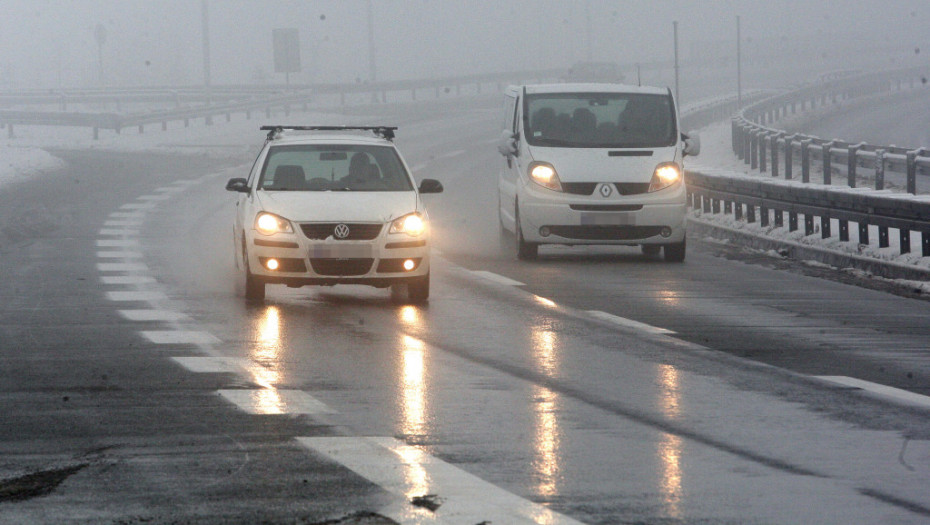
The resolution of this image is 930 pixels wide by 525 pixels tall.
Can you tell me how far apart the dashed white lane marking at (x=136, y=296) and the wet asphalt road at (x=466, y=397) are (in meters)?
0.05

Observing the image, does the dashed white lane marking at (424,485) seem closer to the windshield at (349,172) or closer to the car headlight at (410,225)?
the car headlight at (410,225)

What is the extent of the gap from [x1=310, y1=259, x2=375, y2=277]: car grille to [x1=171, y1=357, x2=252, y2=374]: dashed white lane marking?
3.38 m

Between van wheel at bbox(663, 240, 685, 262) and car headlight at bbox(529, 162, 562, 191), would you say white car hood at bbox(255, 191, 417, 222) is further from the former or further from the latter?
van wheel at bbox(663, 240, 685, 262)

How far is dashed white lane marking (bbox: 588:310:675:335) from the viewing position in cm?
1290

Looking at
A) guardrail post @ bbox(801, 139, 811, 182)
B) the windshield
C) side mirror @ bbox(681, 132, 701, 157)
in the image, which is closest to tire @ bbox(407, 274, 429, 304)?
the windshield

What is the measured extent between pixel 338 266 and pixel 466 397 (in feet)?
16.9

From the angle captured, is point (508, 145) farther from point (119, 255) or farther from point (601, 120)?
point (119, 255)

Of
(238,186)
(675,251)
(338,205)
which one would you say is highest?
(238,186)

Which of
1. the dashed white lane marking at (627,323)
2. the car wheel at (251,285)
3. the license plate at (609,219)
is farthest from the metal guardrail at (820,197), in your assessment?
the car wheel at (251,285)

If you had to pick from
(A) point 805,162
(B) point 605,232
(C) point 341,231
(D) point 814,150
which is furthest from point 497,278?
(D) point 814,150

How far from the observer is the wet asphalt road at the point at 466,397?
692 centimetres

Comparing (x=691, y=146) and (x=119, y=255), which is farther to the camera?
(x=119, y=255)

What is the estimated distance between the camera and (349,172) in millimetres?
15914

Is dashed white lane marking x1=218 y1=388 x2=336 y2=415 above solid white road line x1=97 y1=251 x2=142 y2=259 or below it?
above
